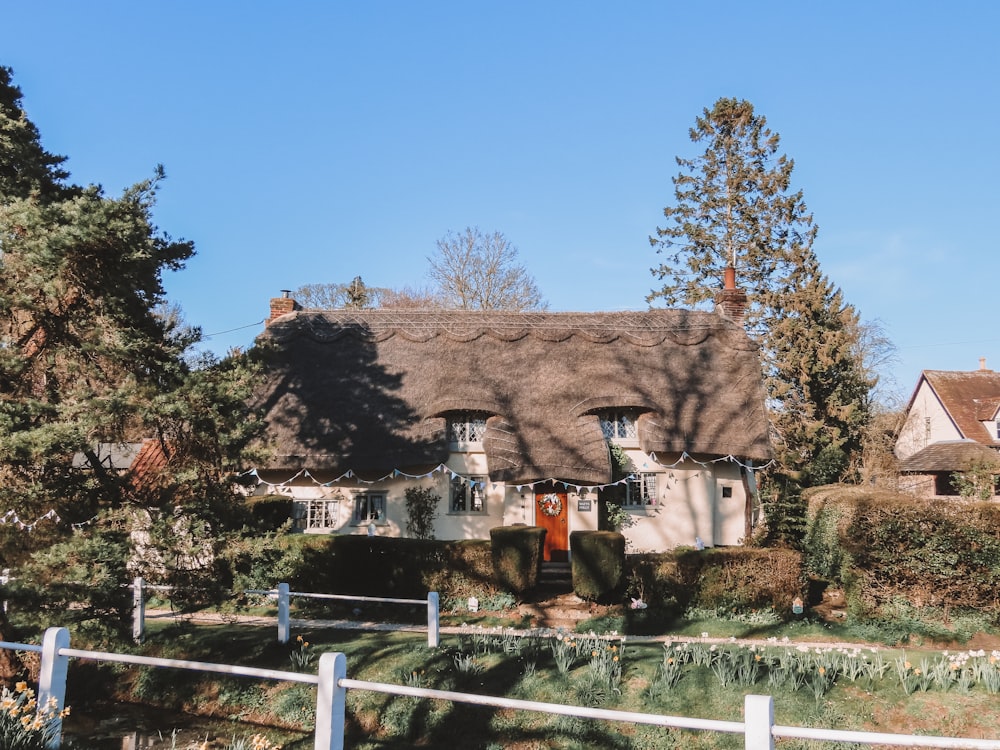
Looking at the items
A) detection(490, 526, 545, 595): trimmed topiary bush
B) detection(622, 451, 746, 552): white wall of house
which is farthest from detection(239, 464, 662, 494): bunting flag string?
detection(490, 526, 545, 595): trimmed topiary bush

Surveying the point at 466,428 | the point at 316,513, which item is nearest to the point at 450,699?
the point at 466,428

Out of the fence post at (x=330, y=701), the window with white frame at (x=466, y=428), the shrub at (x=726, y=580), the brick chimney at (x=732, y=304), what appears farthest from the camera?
the brick chimney at (x=732, y=304)

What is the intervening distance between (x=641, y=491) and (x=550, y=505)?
258cm

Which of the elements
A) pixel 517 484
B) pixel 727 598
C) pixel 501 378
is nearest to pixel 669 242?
pixel 501 378

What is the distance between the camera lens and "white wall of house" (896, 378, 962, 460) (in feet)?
130

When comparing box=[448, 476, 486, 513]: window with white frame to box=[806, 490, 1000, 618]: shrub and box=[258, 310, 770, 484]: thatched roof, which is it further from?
box=[806, 490, 1000, 618]: shrub

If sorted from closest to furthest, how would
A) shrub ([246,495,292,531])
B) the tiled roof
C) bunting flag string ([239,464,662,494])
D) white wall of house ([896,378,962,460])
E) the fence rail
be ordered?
the fence rail → shrub ([246,495,292,531]) → bunting flag string ([239,464,662,494]) → the tiled roof → white wall of house ([896,378,962,460])

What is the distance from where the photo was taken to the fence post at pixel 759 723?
3.89 m

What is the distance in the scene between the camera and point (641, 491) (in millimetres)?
19922

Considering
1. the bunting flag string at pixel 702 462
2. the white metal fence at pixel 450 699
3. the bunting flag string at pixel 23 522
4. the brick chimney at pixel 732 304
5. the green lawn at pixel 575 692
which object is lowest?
the green lawn at pixel 575 692

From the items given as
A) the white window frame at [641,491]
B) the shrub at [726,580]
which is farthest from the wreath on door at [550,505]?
the shrub at [726,580]

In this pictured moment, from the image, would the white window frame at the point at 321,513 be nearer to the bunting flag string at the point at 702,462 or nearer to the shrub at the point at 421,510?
the shrub at the point at 421,510

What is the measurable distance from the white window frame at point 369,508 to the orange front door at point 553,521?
4.27 metres

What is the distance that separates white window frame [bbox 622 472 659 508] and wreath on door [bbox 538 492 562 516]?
1834mm
